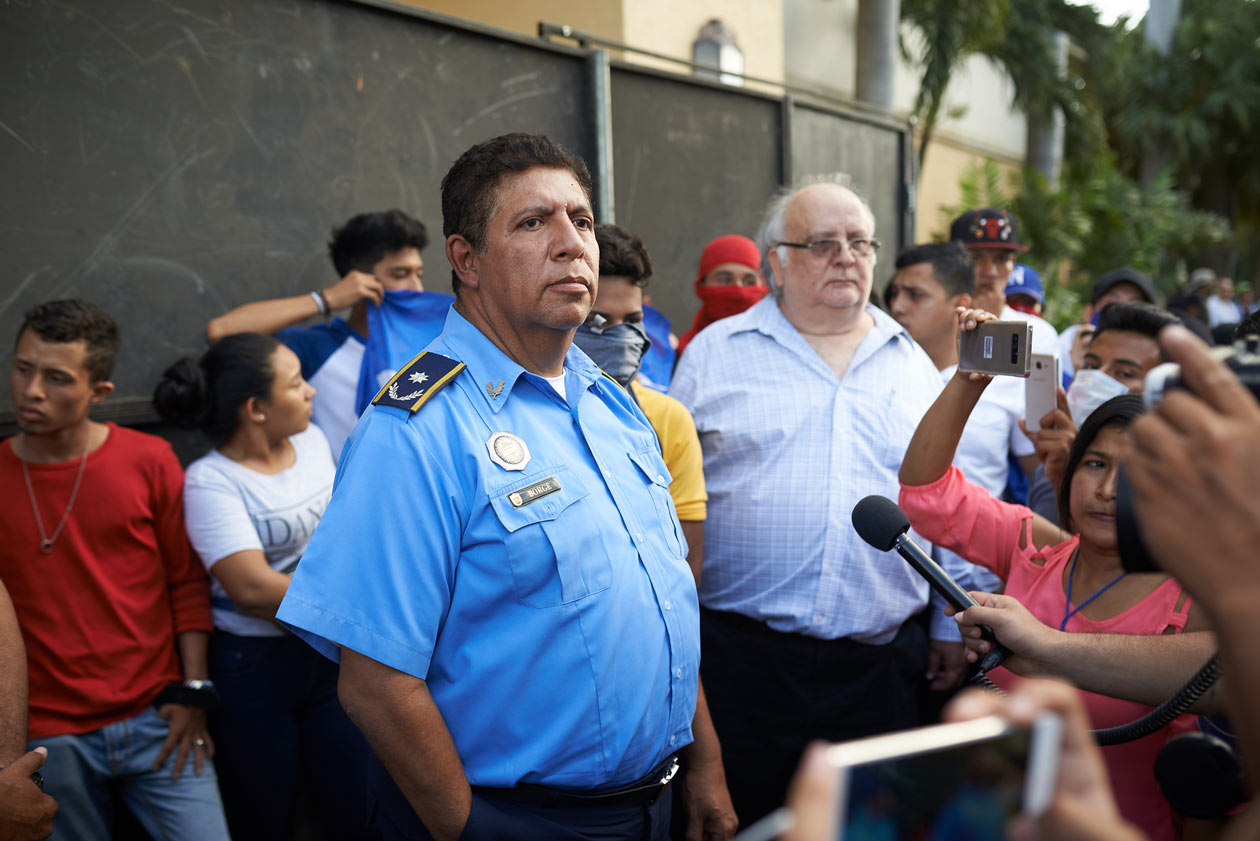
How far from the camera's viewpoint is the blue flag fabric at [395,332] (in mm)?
3387

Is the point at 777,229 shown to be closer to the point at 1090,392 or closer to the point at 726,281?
the point at 1090,392

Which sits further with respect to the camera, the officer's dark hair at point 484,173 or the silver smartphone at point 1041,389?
the silver smartphone at point 1041,389

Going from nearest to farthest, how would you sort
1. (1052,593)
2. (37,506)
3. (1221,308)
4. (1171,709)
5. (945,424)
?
(1171,709) → (1052,593) → (945,424) → (37,506) → (1221,308)

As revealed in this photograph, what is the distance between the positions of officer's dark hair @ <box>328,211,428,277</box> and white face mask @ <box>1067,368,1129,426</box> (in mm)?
2350

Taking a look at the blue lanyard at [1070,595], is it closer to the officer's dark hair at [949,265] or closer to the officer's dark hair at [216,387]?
the officer's dark hair at [949,265]

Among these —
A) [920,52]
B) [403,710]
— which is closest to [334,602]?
[403,710]

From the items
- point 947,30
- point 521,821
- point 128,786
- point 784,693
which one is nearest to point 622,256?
point 784,693

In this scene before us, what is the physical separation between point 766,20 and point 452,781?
29.7ft

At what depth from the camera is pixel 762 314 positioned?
318cm

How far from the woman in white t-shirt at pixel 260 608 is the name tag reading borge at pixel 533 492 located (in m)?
1.33

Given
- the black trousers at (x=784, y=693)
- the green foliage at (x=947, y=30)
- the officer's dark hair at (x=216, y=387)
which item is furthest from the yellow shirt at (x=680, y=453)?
the green foliage at (x=947, y=30)

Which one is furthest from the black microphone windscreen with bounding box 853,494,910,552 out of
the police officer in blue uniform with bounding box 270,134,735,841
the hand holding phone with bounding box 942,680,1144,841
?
the hand holding phone with bounding box 942,680,1144,841

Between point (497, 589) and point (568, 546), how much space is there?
153mm

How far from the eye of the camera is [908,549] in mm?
1790
